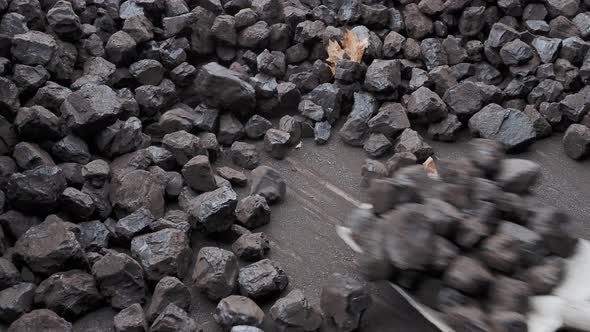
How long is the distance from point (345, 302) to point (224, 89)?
0.82 m

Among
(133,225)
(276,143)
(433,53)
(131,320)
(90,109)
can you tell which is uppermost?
(433,53)

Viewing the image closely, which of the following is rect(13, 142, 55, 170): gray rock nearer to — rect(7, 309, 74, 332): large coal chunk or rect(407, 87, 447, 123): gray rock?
rect(7, 309, 74, 332): large coal chunk

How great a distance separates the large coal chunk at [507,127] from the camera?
79.9 inches

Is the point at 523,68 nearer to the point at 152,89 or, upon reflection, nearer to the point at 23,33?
the point at 152,89

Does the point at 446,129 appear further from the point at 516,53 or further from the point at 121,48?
the point at 121,48

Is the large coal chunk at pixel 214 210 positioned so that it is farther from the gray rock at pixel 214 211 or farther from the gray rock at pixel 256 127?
the gray rock at pixel 256 127

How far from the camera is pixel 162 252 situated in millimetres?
1608

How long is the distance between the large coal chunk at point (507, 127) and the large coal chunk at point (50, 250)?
3.74 ft

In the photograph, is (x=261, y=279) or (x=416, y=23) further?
(x=416, y=23)

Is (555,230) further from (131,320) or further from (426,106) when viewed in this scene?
(131,320)

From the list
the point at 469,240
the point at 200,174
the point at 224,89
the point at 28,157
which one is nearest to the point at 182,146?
the point at 200,174

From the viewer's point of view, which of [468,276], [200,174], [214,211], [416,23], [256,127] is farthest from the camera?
[416,23]

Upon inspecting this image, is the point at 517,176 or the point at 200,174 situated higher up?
the point at 517,176

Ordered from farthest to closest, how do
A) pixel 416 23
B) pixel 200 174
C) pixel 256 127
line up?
pixel 416 23
pixel 256 127
pixel 200 174
